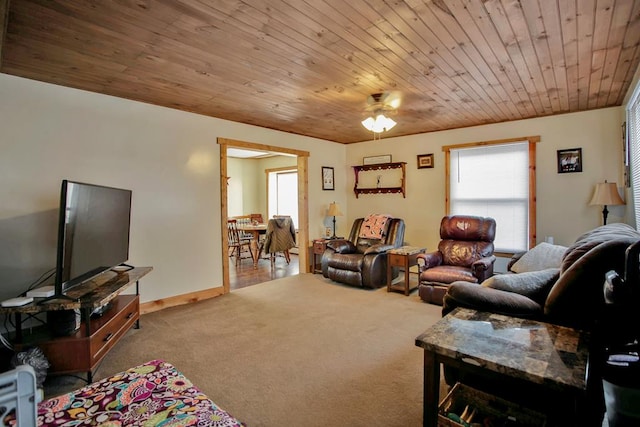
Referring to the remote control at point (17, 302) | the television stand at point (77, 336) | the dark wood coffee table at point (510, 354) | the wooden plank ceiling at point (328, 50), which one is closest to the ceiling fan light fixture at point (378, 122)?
the wooden plank ceiling at point (328, 50)

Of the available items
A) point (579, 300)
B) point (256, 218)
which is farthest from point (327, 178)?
point (579, 300)

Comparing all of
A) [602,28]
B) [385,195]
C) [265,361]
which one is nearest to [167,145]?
[265,361]

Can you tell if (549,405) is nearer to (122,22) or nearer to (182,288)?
(122,22)

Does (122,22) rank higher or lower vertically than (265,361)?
higher

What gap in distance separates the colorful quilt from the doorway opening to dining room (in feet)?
13.0

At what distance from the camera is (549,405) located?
4.94ft

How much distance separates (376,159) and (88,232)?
4721mm

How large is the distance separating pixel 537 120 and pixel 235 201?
682 cm

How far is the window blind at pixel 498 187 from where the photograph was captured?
15.2 feet

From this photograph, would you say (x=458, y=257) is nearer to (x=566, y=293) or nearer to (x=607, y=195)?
(x=607, y=195)

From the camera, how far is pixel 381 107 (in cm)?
369

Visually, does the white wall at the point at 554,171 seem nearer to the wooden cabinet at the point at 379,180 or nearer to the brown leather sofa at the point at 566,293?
the wooden cabinet at the point at 379,180

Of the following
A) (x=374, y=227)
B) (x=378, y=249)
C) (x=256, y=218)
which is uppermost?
(x=256, y=218)

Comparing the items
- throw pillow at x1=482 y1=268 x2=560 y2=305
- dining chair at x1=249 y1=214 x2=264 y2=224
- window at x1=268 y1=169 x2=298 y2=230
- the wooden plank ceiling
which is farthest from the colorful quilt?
dining chair at x1=249 y1=214 x2=264 y2=224
